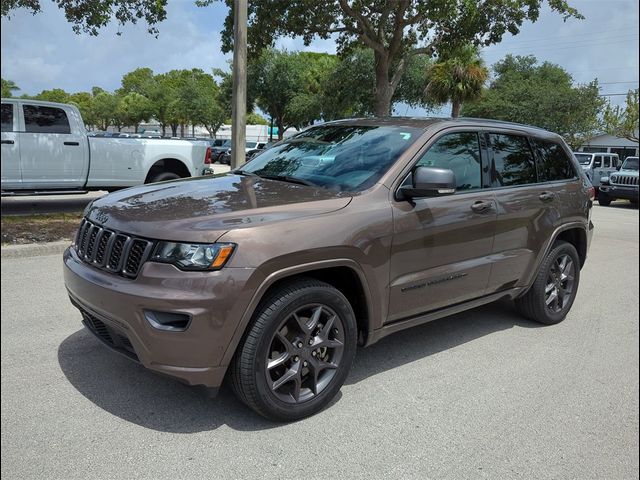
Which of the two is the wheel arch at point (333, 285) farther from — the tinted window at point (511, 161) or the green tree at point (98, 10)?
the green tree at point (98, 10)

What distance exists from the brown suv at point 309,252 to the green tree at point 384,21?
8.28 metres

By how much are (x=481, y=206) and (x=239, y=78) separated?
6.36 meters

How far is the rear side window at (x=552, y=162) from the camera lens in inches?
193

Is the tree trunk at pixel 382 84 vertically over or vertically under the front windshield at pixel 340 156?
over

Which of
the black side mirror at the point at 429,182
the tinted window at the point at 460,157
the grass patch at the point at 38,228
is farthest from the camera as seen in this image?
the grass patch at the point at 38,228

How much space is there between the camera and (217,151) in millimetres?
36688

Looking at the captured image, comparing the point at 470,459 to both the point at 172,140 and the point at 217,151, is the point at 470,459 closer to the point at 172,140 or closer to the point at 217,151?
the point at 172,140

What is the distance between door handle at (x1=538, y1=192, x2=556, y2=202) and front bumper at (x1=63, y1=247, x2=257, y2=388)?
117 inches

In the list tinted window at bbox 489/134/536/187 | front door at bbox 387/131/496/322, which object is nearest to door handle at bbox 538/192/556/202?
tinted window at bbox 489/134/536/187

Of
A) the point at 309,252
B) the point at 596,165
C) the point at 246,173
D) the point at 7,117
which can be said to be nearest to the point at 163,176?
the point at 7,117

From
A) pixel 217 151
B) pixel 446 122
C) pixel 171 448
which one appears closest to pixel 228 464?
pixel 171 448

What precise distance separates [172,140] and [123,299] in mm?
8298

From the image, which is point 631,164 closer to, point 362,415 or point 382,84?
point 382,84

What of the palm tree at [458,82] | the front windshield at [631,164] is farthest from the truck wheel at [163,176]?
the front windshield at [631,164]
